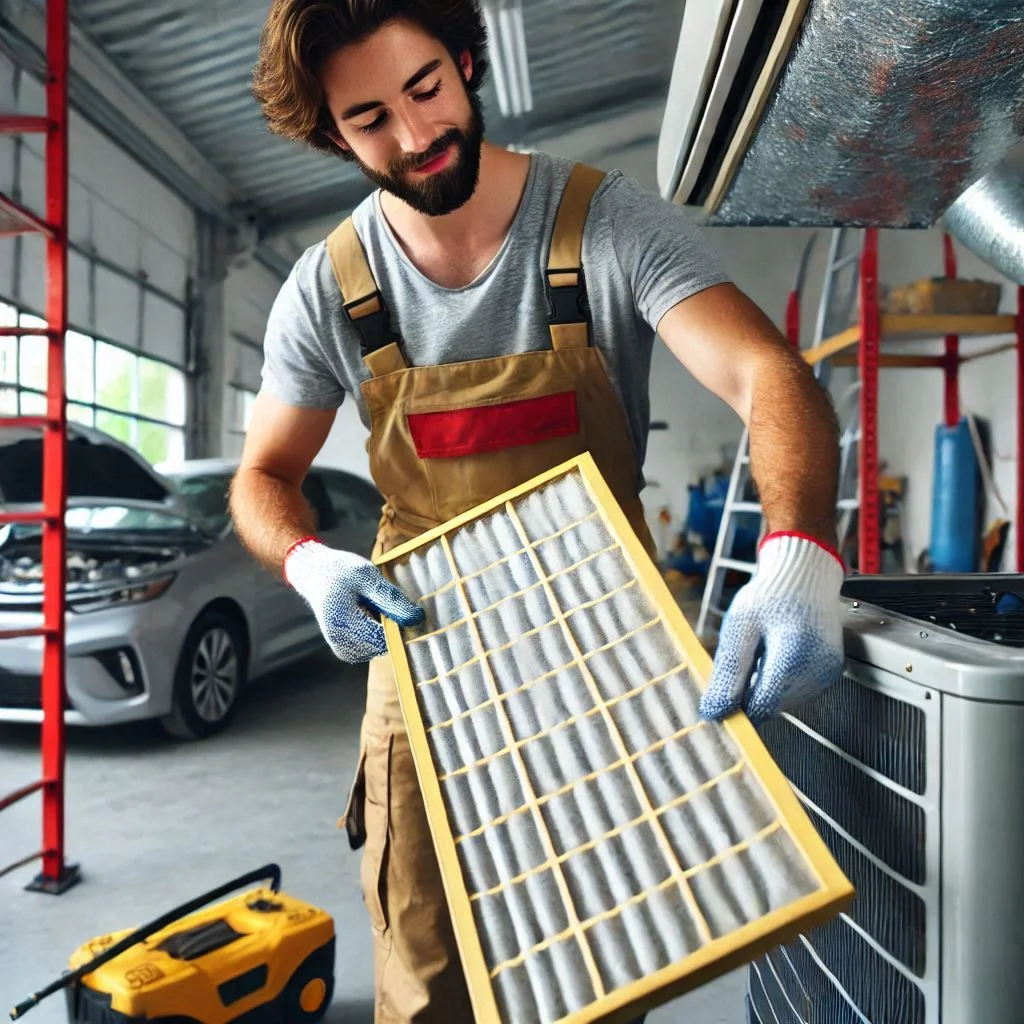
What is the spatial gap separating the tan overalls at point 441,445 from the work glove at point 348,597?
235 mm

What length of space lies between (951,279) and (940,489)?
821 millimetres

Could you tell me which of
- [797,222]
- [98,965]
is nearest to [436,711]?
[98,965]

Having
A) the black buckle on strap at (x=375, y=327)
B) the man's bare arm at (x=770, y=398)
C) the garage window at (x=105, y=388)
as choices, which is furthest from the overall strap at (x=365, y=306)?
the garage window at (x=105, y=388)

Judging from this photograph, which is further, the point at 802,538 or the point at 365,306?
the point at 365,306

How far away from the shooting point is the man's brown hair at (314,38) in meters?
1.24

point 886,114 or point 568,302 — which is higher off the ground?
point 886,114

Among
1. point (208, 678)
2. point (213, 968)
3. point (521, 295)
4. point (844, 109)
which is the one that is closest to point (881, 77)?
point (844, 109)

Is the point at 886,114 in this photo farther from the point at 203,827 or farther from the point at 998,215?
the point at 203,827

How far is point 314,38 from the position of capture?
4.14 ft

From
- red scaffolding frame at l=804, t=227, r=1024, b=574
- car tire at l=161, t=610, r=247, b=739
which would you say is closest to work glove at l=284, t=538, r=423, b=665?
car tire at l=161, t=610, r=247, b=739

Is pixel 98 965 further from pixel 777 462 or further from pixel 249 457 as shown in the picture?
pixel 777 462

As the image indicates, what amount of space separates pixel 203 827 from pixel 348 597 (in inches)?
73.7

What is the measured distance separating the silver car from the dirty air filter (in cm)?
196

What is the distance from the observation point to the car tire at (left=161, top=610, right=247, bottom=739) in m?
2.96
